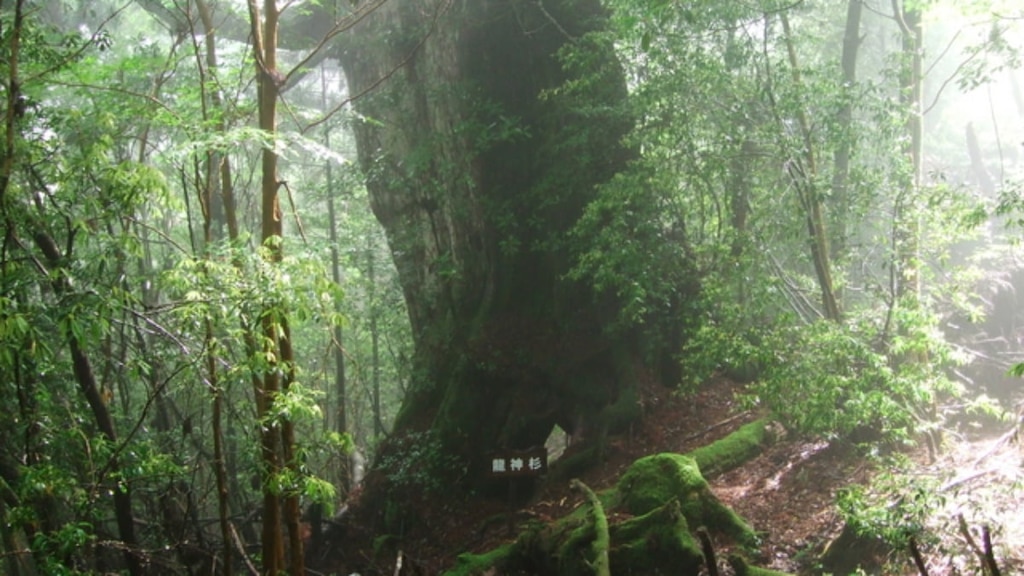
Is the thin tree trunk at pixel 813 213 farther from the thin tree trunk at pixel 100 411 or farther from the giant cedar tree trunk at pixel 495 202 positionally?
the thin tree trunk at pixel 100 411

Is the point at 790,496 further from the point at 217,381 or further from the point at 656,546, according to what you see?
the point at 217,381

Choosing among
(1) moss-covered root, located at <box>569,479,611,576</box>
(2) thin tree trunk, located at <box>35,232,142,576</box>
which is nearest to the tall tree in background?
(1) moss-covered root, located at <box>569,479,611,576</box>

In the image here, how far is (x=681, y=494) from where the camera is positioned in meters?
7.18

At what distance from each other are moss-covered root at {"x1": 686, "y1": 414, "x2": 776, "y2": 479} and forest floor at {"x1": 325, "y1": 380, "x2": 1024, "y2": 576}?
118 millimetres

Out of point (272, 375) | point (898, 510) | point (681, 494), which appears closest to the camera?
point (898, 510)

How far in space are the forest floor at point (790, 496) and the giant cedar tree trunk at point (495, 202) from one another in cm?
88

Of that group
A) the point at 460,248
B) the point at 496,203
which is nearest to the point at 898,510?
the point at 496,203

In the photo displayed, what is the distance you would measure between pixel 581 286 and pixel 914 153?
5798 millimetres

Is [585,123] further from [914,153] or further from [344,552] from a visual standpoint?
[344,552]

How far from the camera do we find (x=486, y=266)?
12.1 m

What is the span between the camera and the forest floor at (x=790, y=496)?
4930 millimetres

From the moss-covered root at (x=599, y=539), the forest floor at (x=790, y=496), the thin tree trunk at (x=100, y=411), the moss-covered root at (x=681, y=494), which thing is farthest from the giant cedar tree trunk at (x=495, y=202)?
the thin tree trunk at (x=100, y=411)

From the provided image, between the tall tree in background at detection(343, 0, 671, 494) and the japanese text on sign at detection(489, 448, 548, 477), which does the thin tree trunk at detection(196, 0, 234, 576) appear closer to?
the japanese text on sign at detection(489, 448, 548, 477)

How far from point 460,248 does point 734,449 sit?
5489 millimetres
